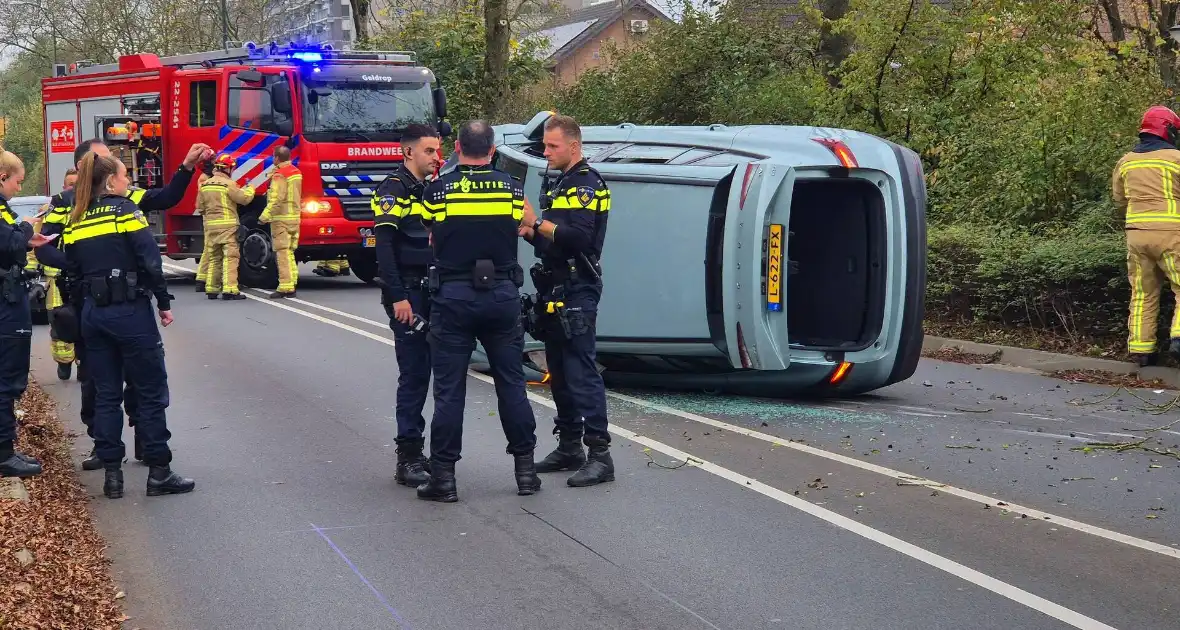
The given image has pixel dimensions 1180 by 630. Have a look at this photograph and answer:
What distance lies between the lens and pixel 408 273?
709 cm

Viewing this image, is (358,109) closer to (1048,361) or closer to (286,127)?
(286,127)

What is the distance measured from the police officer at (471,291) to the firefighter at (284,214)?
11.5 m

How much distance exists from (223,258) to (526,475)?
12.4 metres

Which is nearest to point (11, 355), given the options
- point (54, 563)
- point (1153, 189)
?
point (54, 563)

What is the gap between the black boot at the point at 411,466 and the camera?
7.04 m

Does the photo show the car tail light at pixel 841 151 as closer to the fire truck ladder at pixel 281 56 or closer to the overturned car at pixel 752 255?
the overturned car at pixel 752 255

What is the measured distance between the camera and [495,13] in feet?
90.2

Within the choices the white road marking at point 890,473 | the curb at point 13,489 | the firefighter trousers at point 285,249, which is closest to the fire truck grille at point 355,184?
the firefighter trousers at point 285,249

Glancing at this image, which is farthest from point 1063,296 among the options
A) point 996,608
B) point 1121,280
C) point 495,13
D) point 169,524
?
point 495,13

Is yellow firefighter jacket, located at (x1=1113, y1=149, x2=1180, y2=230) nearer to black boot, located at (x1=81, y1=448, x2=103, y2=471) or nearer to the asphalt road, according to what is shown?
the asphalt road

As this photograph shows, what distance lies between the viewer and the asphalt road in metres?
5.04

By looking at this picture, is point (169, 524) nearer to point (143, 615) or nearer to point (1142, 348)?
point (143, 615)

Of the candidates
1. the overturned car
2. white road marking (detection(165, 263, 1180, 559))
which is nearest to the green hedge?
the overturned car

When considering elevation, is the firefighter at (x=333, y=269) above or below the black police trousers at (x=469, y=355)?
below
